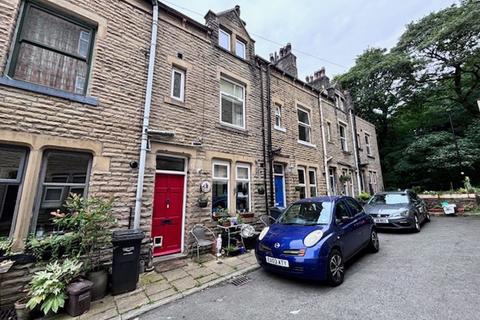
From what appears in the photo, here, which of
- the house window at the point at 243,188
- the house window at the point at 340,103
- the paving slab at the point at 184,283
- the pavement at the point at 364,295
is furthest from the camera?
the house window at the point at 340,103

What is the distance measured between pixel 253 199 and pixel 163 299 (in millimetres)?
4863

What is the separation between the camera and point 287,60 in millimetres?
12656

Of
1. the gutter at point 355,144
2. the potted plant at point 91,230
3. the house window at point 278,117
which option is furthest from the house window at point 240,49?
the gutter at point 355,144

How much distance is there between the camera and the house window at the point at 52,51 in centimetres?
464

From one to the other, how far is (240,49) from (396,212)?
9.44 meters

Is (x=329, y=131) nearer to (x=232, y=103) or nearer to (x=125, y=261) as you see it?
(x=232, y=103)

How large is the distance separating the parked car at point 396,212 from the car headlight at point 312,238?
19.9ft

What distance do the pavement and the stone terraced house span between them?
263 cm

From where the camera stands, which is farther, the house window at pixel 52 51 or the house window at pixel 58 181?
the house window at pixel 52 51

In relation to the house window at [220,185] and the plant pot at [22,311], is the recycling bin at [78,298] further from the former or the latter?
the house window at [220,185]

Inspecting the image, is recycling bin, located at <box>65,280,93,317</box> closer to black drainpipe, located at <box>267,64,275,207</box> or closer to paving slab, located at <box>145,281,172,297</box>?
paving slab, located at <box>145,281,172,297</box>

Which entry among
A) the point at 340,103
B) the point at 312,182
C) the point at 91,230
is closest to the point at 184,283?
the point at 91,230

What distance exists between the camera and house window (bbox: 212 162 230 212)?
7277 mm

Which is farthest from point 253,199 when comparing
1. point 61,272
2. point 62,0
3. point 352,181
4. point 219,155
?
point 352,181
